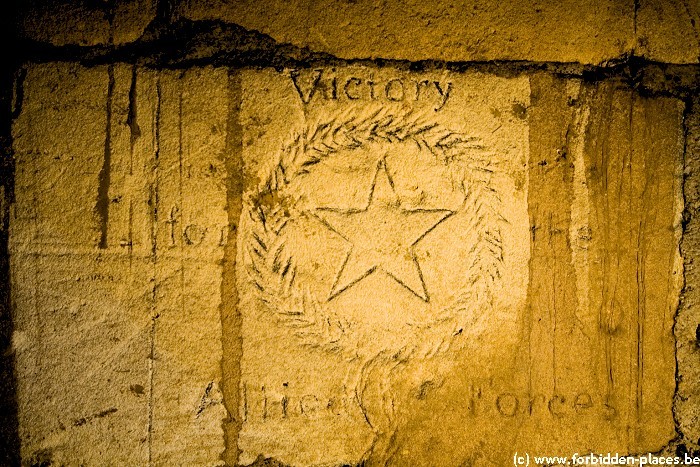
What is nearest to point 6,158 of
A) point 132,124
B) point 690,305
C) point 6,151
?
point 6,151

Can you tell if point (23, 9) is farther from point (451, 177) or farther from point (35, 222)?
point (451, 177)

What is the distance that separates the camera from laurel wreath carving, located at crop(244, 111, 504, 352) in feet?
4.94

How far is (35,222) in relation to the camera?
4.85ft

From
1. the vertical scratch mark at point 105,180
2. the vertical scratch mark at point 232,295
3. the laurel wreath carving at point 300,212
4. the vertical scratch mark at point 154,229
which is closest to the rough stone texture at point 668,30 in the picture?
the laurel wreath carving at point 300,212

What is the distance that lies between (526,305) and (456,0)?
3.95 feet

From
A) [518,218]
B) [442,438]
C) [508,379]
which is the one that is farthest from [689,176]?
[442,438]

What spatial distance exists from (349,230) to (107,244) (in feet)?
2.98

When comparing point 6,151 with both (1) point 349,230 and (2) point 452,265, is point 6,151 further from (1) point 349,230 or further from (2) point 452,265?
(2) point 452,265

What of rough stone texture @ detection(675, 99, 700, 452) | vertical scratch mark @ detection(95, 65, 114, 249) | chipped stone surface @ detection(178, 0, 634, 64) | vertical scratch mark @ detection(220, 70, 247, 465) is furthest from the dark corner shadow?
rough stone texture @ detection(675, 99, 700, 452)

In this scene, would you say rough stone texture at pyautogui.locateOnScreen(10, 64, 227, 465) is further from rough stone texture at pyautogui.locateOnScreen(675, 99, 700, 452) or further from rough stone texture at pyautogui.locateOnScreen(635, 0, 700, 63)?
rough stone texture at pyautogui.locateOnScreen(675, 99, 700, 452)

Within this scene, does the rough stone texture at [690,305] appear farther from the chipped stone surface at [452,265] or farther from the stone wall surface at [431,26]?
the stone wall surface at [431,26]

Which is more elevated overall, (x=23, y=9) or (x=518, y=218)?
(x=23, y=9)

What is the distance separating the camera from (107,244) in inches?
58.7

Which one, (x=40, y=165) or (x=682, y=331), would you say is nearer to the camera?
(x=40, y=165)
